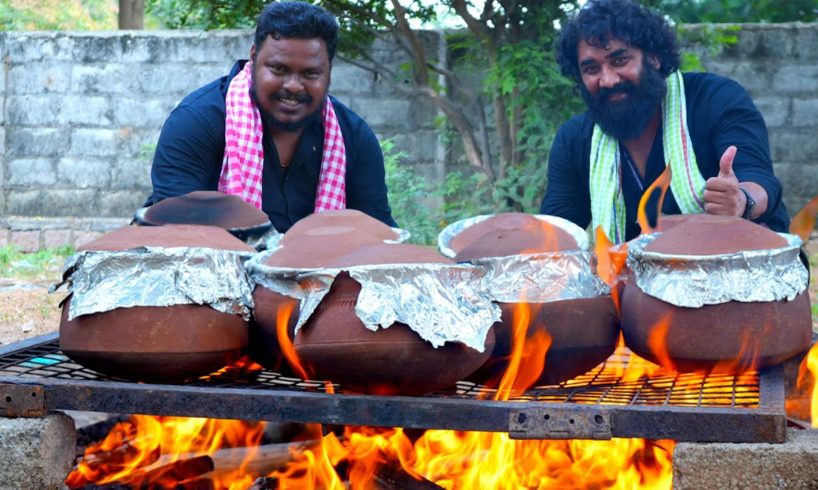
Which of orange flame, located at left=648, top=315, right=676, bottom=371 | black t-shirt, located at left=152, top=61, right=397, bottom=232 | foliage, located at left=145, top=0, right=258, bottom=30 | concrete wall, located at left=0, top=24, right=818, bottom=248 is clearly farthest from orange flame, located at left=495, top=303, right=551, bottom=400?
foliage, located at left=145, top=0, right=258, bottom=30

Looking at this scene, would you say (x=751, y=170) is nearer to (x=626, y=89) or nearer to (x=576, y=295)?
(x=626, y=89)

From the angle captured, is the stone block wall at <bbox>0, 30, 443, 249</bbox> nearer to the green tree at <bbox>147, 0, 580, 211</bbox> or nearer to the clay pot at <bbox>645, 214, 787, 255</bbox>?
the green tree at <bbox>147, 0, 580, 211</bbox>

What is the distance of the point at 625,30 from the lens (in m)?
3.94

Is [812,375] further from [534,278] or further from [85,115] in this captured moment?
[85,115]

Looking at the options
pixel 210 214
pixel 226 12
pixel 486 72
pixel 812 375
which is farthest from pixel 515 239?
pixel 226 12

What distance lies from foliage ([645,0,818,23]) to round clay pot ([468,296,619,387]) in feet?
24.8

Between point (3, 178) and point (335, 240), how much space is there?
6.97 m

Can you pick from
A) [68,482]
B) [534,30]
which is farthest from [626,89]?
[534,30]

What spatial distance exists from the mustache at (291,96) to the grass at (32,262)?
435 cm

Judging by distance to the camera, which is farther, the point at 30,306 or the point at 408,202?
the point at 408,202

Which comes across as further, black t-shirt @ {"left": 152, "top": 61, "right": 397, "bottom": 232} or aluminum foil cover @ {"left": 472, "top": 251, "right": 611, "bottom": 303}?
black t-shirt @ {"left": 152, "top": 61, "right": 397, "bottom": 232}

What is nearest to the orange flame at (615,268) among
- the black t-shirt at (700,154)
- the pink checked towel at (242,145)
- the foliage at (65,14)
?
the black t-shirt at (700,154)

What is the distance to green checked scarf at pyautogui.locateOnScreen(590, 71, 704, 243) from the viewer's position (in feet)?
12.7

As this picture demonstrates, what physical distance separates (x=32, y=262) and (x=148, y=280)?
19.7 feet
